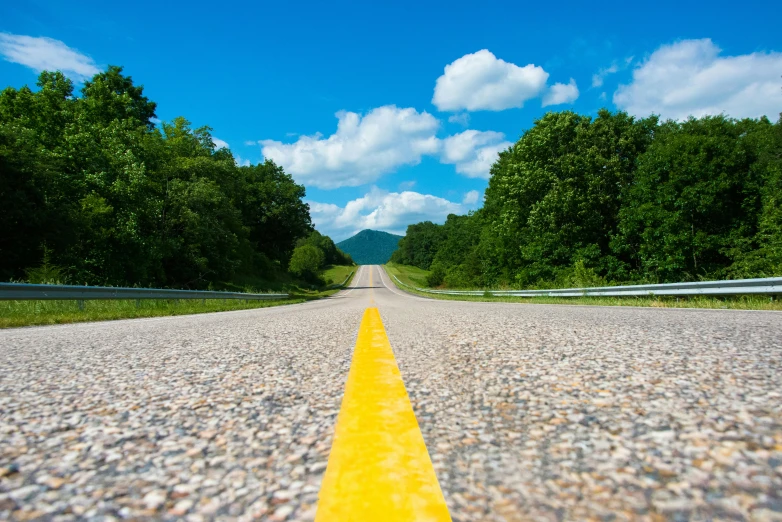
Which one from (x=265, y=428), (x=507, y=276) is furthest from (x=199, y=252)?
(x=265, y=428)

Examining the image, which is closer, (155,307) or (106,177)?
(155,307)

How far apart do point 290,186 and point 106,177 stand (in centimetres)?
3161

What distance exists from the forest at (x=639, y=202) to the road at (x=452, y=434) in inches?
754

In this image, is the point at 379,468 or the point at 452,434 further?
the point at 452,434

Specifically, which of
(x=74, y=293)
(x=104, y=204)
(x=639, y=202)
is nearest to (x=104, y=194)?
(x=104, y=204)

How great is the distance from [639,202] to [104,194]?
2938 centimetres

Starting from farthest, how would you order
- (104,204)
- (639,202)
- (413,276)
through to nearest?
(413,276) → (639,202) → (104,204)

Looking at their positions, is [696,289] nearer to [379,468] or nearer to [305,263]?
[379,468]

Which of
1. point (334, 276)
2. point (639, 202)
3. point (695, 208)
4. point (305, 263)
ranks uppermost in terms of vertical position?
point (639, 202)

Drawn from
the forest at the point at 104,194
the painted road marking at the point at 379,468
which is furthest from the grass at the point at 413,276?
the painted road marking at the point at 379,468

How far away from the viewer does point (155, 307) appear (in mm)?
11688

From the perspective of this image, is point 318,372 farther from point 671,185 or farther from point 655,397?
point 671,185

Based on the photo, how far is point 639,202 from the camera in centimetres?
2359

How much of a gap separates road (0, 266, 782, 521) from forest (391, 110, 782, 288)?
19.1 m
